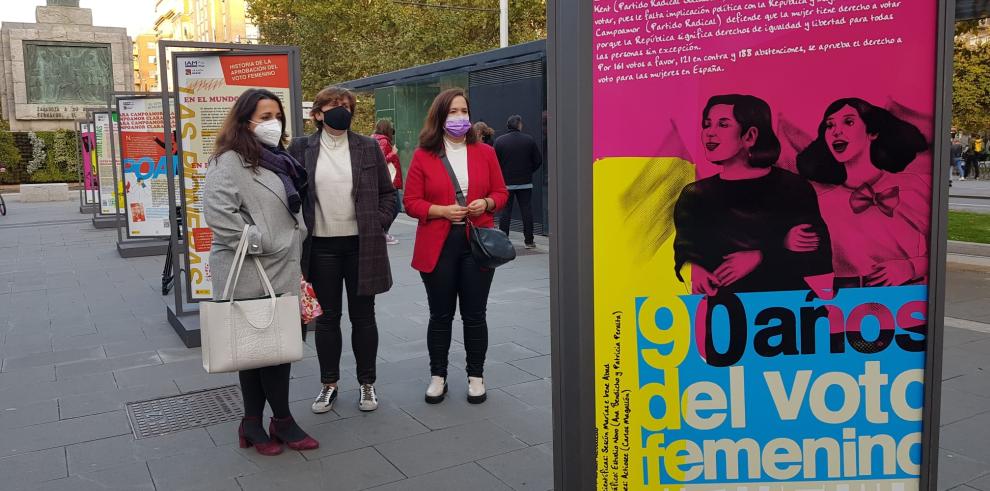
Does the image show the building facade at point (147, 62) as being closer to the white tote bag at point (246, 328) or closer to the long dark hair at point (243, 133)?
the long dark hair at point (243, 133)

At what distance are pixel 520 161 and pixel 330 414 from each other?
22.2 feet

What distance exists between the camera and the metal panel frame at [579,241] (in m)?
1.92

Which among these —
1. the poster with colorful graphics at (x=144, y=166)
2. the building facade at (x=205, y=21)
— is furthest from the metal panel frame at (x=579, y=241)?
the building facade at (x=205, y=21)

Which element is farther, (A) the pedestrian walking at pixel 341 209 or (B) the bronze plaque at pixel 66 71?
(B) the bronze plaque at pixel 66 71

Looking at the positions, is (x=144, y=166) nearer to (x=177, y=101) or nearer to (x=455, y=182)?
(x=177, y=101)

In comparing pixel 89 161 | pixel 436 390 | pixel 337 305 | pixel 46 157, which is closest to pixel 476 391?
pixel 436 390

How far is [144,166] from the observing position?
11.1m

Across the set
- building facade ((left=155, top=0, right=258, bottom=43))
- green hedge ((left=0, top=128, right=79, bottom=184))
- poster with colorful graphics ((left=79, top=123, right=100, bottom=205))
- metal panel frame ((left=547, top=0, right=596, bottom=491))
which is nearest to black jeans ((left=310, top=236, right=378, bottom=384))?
metal panel frame ((left=547, top=0, right=596, bottom=491))

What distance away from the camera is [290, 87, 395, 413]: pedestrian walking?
4.34m

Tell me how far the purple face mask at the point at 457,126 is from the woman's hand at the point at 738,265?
2738 millimetres

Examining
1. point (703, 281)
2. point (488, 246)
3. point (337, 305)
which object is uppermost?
point (703, 281)

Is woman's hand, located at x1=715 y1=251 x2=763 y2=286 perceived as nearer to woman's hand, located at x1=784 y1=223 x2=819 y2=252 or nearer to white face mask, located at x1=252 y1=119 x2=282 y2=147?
woman's hand, located at x1=784 y1=223 x2=819 y2=252

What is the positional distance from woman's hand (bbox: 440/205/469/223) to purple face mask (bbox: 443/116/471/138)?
1.42 feet

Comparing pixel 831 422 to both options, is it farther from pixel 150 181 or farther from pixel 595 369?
pixel 150 181
